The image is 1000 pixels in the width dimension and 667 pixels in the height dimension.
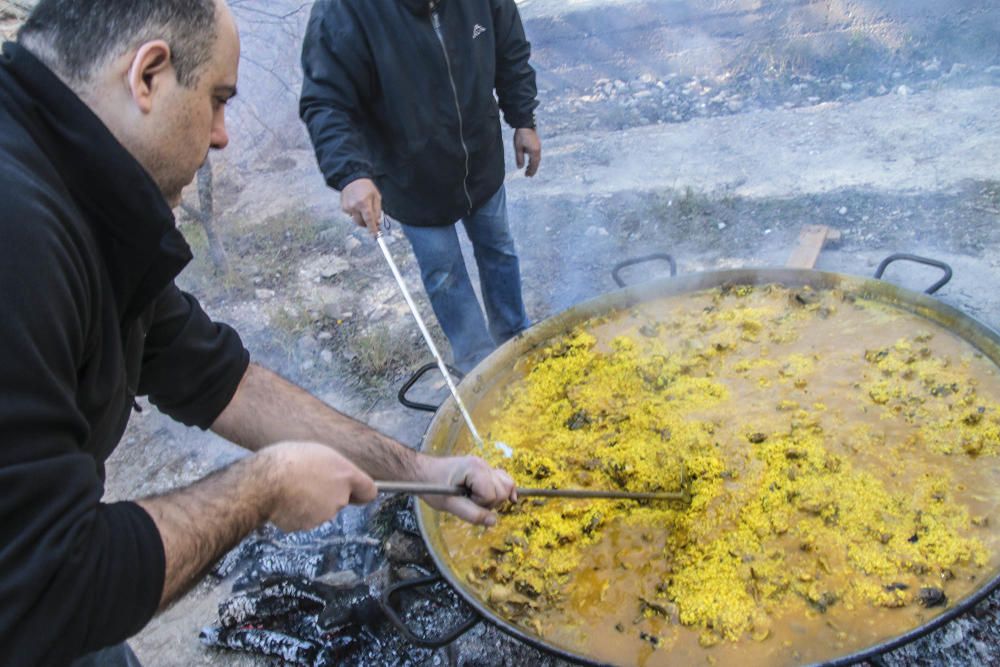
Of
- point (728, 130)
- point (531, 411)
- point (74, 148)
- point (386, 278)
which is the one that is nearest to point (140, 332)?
point (74, 148)

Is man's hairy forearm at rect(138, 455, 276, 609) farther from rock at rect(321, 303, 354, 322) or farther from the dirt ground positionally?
rock at rect(321, 303, 354, 322)

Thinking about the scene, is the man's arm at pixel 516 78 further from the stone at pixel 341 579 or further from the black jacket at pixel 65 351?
the black jacket at pixel 65 351

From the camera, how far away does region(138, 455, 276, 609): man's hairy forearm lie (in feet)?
4.37

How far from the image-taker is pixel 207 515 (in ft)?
4.56

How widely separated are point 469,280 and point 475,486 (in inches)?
90.4

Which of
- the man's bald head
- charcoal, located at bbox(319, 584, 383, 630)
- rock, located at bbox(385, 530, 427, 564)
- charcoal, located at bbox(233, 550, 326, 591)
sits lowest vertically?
charcoal, located at bbox(233, 550, 326, 591)

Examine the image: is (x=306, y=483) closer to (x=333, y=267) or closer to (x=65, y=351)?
(x=65, y=351)

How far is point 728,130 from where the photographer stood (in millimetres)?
6465

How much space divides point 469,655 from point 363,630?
448mm

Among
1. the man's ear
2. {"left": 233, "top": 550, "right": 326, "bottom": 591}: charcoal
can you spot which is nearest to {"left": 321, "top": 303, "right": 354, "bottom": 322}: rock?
{"left": 233, "top": 550, "right": 326, "bottom": 591}: charcoal

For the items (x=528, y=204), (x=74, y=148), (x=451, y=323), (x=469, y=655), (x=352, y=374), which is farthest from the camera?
(x=528, y=204)

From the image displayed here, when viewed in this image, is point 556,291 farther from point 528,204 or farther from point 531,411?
point 531,411

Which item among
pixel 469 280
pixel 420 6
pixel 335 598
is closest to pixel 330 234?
pixel 469 280

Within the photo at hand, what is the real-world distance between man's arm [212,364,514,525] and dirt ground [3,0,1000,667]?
3.15 ft
